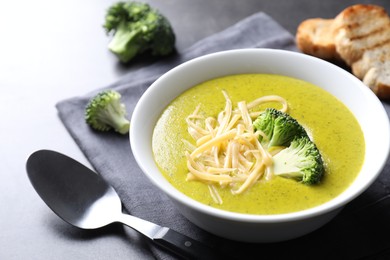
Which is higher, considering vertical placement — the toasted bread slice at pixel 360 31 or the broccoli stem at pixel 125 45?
the broccoli stem at pixel 125 45

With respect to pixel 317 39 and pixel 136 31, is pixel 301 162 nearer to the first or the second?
pixel 317 39

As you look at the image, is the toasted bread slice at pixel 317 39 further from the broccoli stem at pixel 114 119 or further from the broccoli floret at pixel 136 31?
the broccoli stem at pixel 114 119

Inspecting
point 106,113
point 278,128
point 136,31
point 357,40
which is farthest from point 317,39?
point 106,113

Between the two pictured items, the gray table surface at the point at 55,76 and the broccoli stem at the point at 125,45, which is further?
the broccoli stem at the point at 125,45

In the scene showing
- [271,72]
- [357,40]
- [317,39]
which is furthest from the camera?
[317,39]

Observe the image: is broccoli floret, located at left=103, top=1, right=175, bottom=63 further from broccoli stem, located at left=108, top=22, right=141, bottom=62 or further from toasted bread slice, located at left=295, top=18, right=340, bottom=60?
toasted bread slice, located at left=295, top=18, right=340, bottom=60

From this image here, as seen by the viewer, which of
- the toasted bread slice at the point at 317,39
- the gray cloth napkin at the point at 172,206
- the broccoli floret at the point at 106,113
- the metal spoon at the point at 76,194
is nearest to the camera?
the gray cloth napkin at the point at 172,206

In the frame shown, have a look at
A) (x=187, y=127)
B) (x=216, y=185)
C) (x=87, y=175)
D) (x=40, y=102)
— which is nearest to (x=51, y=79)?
(x=40, y=102)

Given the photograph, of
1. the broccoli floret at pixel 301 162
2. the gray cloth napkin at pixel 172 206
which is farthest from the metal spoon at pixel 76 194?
the broccoli floret at pixel 301 162
